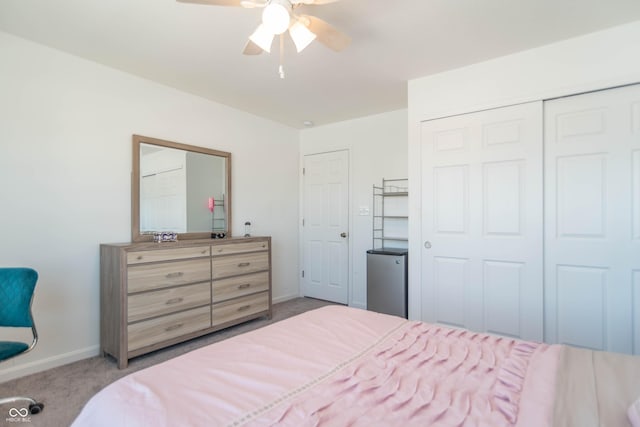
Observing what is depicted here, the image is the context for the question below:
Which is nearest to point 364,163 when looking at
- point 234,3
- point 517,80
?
point 517,80

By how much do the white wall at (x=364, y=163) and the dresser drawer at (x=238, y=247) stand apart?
124 cm

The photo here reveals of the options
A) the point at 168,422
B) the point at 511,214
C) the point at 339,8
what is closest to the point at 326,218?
the point at 511,214

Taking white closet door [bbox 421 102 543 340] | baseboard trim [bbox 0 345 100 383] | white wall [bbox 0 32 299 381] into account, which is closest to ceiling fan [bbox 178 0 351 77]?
white closet door [bbox 421 102 543 340]

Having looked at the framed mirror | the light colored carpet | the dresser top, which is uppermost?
the framed mirror

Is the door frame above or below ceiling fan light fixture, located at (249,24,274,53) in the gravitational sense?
below

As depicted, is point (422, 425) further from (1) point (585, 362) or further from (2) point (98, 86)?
(2) point (98, 86)

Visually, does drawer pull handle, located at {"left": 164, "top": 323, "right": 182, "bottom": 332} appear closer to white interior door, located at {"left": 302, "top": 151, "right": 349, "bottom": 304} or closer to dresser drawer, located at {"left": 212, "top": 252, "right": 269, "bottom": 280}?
dresser drawer, located at {"left": 212, "top": 252, "right": 269, "bottom": 280}

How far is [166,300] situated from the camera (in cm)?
276

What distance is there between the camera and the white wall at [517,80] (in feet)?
7.41

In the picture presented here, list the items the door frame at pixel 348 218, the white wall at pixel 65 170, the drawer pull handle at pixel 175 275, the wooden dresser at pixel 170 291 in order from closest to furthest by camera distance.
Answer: the white wall at pixel 65 170, the wooden dresser at pixel 170 291, the drawer pull handle at pixel 175 275, the door frame at pixel 348 218

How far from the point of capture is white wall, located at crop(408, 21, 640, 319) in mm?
2260

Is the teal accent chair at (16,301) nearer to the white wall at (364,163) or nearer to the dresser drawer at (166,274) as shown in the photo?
the dresser drawer at (166,274)

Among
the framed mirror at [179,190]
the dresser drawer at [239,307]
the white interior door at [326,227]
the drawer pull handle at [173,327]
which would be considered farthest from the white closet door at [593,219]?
the framed mirror at [179,190]

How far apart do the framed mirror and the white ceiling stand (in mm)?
685
